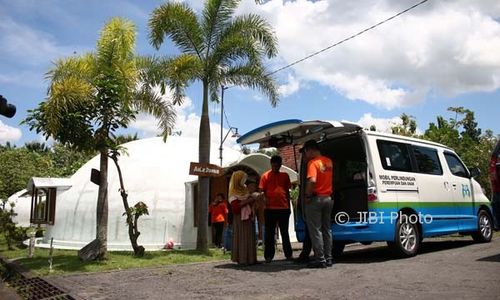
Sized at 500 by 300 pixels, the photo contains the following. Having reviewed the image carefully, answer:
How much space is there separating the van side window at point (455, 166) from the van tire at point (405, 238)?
2.07 m

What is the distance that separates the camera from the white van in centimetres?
806

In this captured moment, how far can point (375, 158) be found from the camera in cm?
814

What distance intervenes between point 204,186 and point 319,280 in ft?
21.3

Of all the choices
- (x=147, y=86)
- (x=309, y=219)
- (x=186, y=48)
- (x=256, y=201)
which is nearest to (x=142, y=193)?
(x=147, y=86)

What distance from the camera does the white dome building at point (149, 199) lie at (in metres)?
15.3

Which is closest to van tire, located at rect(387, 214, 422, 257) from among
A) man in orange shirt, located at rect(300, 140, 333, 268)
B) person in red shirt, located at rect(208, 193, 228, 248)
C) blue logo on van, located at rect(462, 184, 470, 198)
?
man in orange shirt, located at rect(300, 140, 333, 268)

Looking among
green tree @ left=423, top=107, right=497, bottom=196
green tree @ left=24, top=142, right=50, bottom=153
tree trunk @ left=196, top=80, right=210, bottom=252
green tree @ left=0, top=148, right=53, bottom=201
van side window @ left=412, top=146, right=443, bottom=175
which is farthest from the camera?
green tree @ left=24, top=142, right=50, bottom=153

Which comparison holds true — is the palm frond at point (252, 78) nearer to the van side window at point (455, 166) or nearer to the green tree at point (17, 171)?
the van side window at point (455, 166)

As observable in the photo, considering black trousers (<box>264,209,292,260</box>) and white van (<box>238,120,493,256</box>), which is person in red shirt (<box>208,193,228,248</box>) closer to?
white van (<box>238,120,493,256</box>)

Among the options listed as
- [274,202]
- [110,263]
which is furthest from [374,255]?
[110,263]

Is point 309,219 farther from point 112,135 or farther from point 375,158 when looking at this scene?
point 112,135

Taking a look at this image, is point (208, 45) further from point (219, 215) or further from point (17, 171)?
point (17, 171)

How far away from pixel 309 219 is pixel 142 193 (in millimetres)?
9070

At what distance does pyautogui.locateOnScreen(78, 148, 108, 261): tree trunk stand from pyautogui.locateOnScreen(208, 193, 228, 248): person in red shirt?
163 inches
